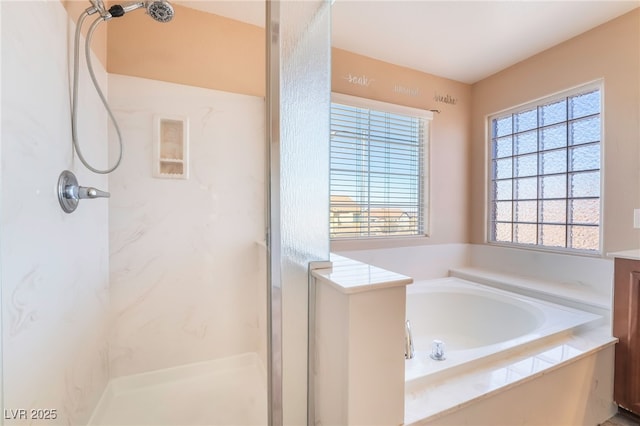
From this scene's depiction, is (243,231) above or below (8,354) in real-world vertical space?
above

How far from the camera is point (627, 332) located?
143 centimetres

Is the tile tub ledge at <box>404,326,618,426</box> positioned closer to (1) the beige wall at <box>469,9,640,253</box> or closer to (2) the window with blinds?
(1) the beige wall at <box>469,9,640,253</box>

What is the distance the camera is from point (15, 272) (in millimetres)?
856

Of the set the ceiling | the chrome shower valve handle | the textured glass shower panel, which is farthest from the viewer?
the ceiling

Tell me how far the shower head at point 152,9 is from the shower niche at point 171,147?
20.7 inches

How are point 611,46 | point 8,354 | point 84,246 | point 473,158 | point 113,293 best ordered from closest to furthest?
point 8,354, point 84,246, point 113,293, point 611,46, point 473,158

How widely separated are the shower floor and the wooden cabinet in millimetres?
1887

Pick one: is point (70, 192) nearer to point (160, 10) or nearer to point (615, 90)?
point (160, 10)

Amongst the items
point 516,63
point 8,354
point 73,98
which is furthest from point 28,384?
point 516,63

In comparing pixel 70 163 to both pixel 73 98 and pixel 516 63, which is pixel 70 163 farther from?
pixel 516 63

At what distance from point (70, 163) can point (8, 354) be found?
2.43 ft

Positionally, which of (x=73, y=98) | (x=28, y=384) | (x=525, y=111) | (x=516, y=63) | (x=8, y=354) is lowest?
(x=28, y=384)

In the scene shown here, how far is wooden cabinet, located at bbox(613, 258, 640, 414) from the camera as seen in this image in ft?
4.59

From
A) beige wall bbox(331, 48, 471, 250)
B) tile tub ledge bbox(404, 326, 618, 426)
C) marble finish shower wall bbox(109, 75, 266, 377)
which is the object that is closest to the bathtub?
tile tub ledge bbox(404, 326, 618, 426)
